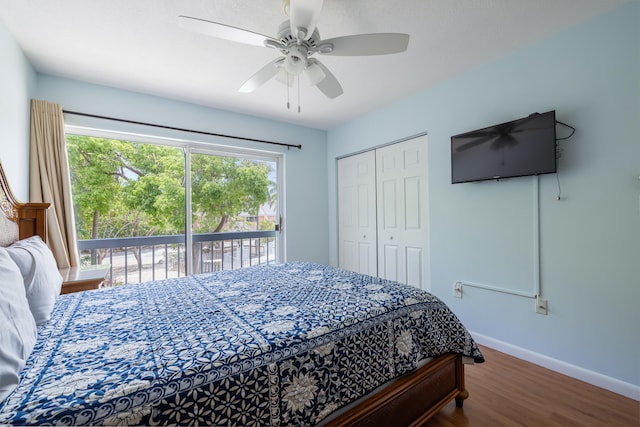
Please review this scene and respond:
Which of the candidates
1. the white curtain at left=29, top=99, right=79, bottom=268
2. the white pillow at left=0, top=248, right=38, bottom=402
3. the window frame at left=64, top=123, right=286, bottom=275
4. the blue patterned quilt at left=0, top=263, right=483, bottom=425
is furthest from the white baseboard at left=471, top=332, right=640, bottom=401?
the white curtain at left=29, top=99, right=79, bottom=268

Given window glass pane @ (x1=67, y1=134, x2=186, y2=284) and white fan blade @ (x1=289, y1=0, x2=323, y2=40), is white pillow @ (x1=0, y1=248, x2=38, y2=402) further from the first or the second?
window glass pane @ (x1=67, y1=134, x2=186, y2=284)

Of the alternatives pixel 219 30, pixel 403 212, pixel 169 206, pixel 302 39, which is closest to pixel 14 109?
pixel 169 206

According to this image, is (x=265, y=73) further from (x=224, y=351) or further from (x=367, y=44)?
(x=224, y=351)

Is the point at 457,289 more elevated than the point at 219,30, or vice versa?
the point at 219,30

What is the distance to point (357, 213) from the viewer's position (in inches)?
152

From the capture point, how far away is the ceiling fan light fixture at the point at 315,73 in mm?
1755

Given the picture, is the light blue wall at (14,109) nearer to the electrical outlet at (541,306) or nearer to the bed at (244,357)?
the bed at (244,357)

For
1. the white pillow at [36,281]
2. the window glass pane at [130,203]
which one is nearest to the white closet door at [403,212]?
the window glass pane at [130,203]

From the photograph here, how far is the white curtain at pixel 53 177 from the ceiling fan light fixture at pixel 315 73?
2293 mm

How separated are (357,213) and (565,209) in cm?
223

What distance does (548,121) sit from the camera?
6.42ft

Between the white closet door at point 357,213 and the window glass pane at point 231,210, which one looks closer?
the window glass pane at point 231,210

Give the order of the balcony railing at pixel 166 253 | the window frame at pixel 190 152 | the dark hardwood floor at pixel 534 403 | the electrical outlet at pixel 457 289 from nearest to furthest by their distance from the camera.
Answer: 1. the dark hardwood floor at pixel 534 403
2. the electrical outlet at pixel 457 289
3. the window frame at pixel 190 152
4. the balcony railing at pixel 166 253

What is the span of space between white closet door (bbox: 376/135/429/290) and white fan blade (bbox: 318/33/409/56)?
161 cm
